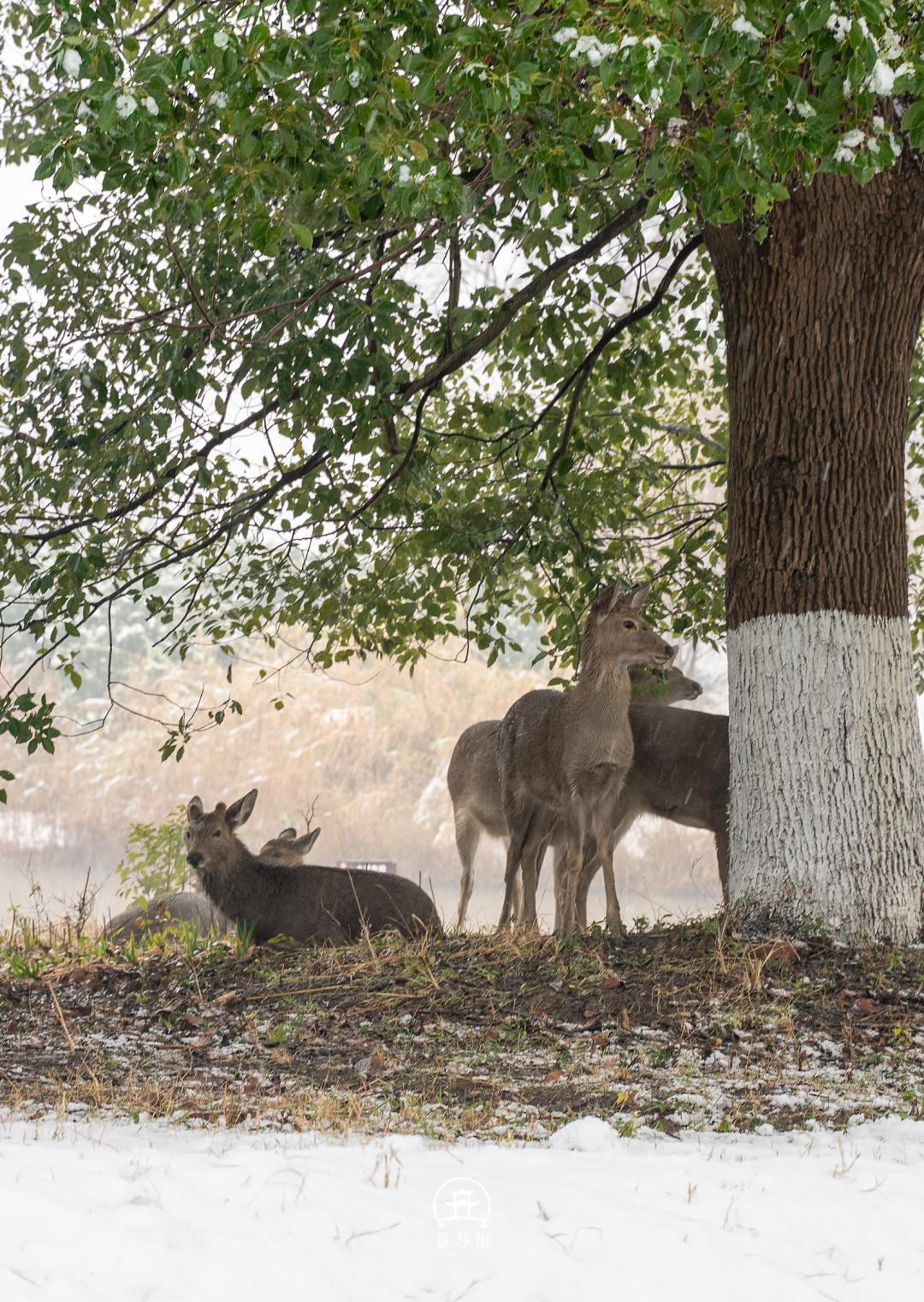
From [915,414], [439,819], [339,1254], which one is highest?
[915,414]

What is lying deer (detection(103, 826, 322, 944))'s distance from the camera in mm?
11766

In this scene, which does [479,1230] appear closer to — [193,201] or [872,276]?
[193,201]

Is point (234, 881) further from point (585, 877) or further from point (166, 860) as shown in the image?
point (166, 860)

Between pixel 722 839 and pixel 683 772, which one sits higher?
pixel 683 772

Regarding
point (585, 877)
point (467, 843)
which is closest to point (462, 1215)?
point (585, 877)

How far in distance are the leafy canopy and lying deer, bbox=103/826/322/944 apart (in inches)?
92.9

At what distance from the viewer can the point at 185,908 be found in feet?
41.6

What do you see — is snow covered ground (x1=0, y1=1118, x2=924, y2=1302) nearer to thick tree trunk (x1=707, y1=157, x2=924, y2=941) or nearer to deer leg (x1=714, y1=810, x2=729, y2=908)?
thick tree trunk (x1=707, y1=157, x2=924, y2=941)

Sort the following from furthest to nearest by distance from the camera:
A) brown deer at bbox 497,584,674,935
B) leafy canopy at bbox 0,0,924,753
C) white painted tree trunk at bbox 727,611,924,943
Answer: brown deer at bbox 497,584,674,935 → white painted tree trunk at bbox 727,611,924,943 → leafy canopy at bbox 0,0,924,753

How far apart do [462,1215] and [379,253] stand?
6709mm

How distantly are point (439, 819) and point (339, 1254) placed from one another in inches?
1275

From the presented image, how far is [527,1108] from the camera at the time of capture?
17.3 ft

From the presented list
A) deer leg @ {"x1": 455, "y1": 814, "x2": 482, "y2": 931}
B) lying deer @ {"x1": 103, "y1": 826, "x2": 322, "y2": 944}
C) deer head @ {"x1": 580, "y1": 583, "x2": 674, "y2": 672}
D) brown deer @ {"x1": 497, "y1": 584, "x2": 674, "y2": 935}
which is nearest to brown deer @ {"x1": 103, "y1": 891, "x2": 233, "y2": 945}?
lying deer @ {"x1": 103, "y1": 826, "x2": 322, "y2": 944}

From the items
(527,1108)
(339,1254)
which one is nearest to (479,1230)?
(339,1254)
